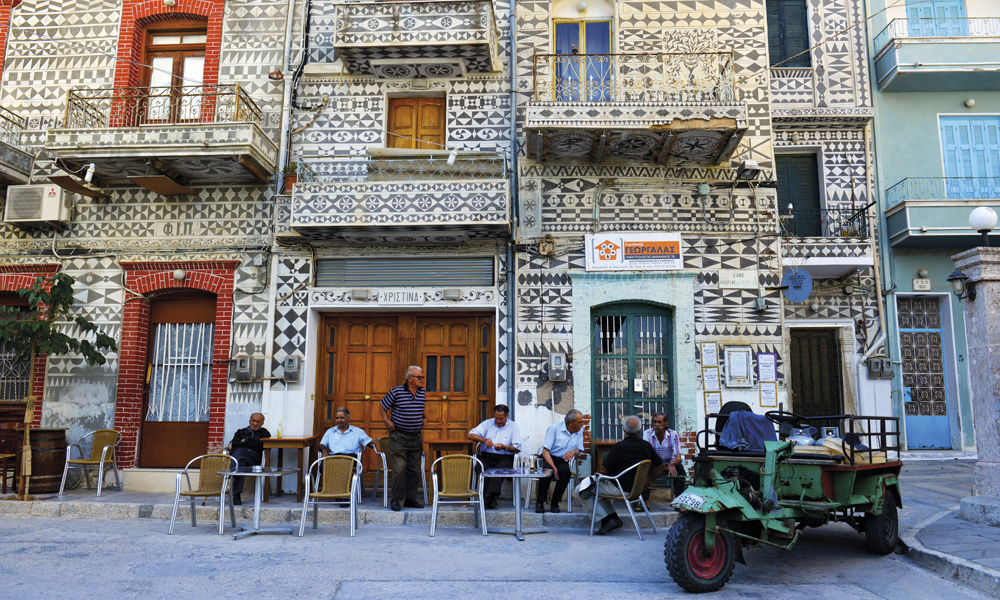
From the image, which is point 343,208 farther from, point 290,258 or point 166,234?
point 166,234

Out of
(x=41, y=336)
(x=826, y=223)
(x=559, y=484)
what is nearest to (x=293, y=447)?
(x=41, y=336)

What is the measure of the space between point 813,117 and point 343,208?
9.23 m

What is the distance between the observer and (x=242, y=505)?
933cm

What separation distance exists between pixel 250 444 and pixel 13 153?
6493 millimetres

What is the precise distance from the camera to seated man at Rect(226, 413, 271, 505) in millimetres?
9688

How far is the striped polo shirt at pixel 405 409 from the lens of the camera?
911 cm

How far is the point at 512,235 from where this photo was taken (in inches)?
426

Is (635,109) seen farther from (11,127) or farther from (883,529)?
(11,127)

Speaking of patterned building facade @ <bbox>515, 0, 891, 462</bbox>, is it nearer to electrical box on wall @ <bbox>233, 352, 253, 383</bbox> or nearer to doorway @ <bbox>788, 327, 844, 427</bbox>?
doorway @ <bbox>788, 327, 844, 427</bbox>

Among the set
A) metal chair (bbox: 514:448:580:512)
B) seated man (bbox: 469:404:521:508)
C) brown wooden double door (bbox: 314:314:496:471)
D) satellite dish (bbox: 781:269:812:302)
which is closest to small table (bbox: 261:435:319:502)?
brown wooden double door (bbox: 314:314:496:471)

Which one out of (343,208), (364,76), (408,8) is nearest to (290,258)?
(343,208)

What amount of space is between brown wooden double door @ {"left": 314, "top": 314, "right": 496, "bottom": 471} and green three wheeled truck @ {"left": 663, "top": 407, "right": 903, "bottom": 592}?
458 centimetres

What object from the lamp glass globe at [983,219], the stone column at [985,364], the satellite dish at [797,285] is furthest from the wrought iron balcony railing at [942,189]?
the stone column at [985,364]

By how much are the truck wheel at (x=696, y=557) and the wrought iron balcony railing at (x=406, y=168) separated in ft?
22.2
